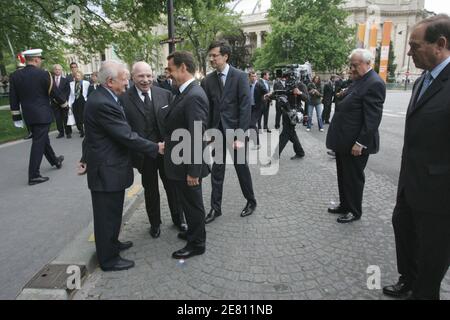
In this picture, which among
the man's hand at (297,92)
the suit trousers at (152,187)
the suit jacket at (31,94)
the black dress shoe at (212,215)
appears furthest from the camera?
the man's hand at (297,92)

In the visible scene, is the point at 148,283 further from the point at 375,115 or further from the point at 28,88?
the point at 28,88

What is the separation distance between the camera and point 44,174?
21.8 feet

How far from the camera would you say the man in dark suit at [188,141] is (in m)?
3.14

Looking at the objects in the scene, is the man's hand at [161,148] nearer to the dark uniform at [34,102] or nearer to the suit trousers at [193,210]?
the suit trousers at [193,210]

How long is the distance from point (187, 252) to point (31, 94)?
4.51 meters

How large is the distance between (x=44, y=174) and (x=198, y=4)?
840 centimetres

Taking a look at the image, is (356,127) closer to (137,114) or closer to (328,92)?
(137,114)

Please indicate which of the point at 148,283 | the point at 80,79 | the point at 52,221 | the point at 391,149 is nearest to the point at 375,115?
the point at 148,283

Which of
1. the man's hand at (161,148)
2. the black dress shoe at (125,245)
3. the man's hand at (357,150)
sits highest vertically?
the man's hand at (161,148)

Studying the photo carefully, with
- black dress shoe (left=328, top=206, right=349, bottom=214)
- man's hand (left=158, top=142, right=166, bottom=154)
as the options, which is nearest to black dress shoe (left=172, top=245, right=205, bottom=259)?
man's hand (left=158, top=142, right=166, bottom=154)

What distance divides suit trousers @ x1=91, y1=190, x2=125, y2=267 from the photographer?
5.01m

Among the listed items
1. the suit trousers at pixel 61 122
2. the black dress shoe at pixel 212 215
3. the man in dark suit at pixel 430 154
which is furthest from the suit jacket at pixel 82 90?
the man in dark suit at pixel 430 154

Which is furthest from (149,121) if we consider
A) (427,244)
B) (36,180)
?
(36,180)

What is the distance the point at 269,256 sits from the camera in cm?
350
